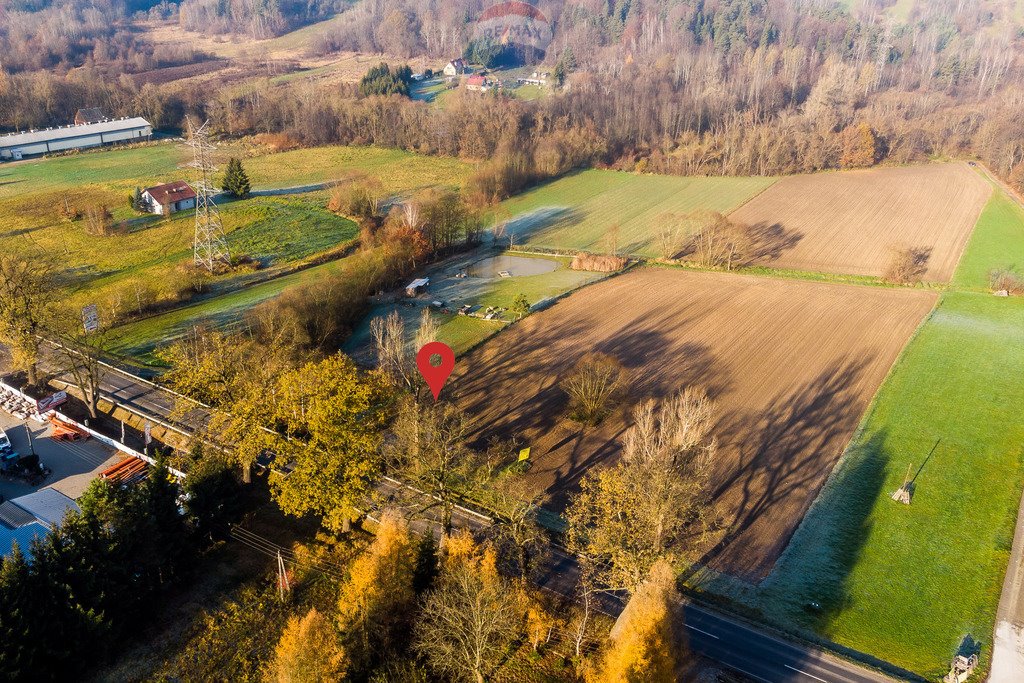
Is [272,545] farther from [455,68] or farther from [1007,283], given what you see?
[455,68]

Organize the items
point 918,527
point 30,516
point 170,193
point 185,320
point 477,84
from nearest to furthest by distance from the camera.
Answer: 1. point 30,516
2. point 918,527
3. point 185,320
4. point 170,193
5. point 477,84

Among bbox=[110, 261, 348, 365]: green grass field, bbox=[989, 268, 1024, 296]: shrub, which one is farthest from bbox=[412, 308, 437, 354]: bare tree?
bbox=[989, 268, 1024, 296]: shrub

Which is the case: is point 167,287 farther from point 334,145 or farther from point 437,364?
point 334,145

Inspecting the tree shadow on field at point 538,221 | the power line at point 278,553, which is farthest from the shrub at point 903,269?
the power line at point 278,553

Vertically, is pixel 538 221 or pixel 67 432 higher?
pixel 538 221

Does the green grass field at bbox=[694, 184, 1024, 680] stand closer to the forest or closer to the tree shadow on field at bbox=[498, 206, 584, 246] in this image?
the tree shadow on field at bbox=[498, 206, 584, 246]

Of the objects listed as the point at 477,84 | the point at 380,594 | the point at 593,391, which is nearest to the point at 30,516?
the point at 380,594
